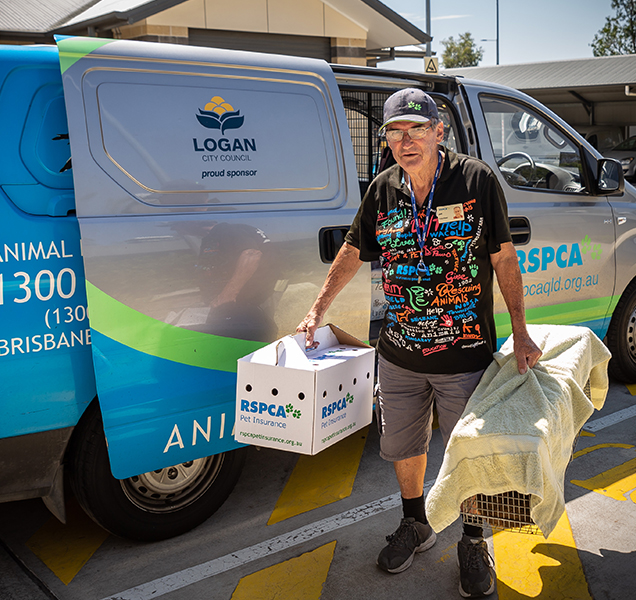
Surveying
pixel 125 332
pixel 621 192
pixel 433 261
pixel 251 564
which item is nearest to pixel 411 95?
pixel 433 261

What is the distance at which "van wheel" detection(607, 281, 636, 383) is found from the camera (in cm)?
496

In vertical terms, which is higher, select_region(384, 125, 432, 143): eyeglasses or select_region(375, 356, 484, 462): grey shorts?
select_region(384, 125, 432, 143): eyeglasses

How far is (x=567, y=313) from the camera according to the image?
4.48 meters

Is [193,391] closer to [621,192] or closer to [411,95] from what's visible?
[411,95]

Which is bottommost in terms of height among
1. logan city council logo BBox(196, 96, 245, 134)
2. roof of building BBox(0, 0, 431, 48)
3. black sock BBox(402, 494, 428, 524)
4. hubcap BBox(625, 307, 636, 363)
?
black sock BBox(402, 494, 428, 524)

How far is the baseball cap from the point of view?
8.30ft

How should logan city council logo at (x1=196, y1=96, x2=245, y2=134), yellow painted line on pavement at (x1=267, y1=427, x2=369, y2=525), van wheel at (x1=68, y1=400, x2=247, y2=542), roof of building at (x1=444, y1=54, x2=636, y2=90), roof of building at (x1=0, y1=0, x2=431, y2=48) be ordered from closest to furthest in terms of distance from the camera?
1. van wheel at (x1=68, y1=400, x2=247, y2=542)
2. logan city council logo at (x1=196, y1=96, x2=245, y2=134)
3. yellow painted line on pavement at (x1=267, y1=427, x2=369, y2=525)
4. roof of building at (x1=0, y1=0, x2=431, y2=48)
5. roof of building at (x1=444, y1=54, x2=636, y2=90)

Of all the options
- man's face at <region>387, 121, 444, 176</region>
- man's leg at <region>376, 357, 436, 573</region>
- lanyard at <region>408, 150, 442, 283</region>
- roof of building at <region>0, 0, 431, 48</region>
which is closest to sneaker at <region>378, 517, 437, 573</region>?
man's leg at <region>376, 357, 436, 573</region>

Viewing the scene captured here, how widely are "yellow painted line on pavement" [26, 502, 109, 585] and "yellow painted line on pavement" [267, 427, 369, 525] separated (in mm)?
877

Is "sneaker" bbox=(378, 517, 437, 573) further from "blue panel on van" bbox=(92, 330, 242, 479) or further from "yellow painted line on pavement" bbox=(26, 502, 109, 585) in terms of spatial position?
"yellow painted line on pavement" bbox=(26, 502, 109, 585)

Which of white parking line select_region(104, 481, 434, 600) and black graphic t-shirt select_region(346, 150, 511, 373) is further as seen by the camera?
white parking line select_region(104, 481, 434, 600)

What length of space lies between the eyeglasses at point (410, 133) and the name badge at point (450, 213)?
0.28 meters

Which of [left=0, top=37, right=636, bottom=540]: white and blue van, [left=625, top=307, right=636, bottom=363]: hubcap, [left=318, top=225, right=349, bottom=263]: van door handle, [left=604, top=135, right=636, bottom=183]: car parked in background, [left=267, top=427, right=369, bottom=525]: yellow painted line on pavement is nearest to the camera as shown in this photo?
[left=0, top=37, right=636, bottom=540]: white and blue van

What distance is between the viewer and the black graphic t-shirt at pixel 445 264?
2.58m
